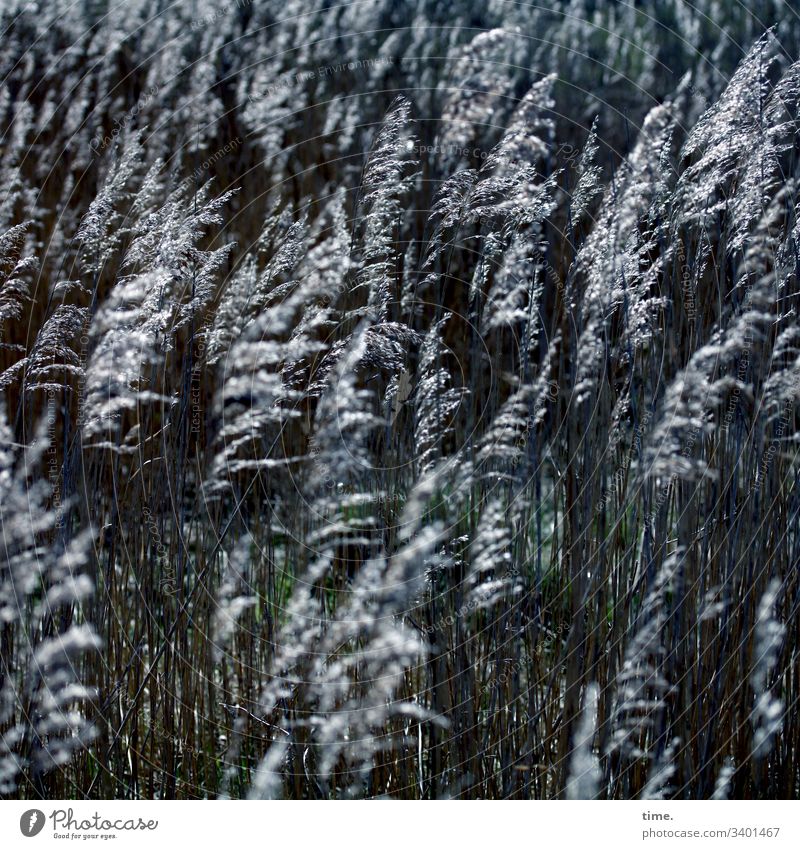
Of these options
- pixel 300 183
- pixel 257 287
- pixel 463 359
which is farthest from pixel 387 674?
pixel 300 183

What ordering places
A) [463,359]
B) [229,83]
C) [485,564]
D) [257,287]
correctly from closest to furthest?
1. [485,564]
2. [257,287]
3. [463,359]
4. [229,83]

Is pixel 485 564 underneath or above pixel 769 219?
underneath

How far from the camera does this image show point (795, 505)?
5.18 feet

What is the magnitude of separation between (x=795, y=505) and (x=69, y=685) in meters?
1.28

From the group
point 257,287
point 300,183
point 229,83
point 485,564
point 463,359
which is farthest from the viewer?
point 229,83
